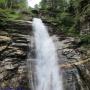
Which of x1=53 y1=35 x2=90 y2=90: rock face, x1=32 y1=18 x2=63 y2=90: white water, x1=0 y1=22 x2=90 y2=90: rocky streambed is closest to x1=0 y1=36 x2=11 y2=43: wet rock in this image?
x1=0 y1=22 x2=90 y2=90: rocky streambed

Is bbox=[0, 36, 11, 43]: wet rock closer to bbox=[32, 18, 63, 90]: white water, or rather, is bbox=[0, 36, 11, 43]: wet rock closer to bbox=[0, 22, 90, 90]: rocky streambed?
bbox=[0, 22, 90, 90]: rocky streambed

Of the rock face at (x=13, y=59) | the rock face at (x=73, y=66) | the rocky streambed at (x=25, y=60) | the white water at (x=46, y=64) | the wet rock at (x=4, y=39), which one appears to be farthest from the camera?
the wet rock at (x=4, y=39)

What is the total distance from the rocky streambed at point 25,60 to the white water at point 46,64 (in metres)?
0.45

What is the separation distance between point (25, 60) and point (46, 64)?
75.0 inches

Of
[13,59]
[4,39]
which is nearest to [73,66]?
[13,59]

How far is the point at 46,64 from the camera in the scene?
17.9 m

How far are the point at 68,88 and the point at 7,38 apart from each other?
21.3 ft

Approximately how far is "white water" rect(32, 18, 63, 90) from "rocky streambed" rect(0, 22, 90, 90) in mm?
451

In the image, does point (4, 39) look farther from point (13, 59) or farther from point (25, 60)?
point (25, 60)

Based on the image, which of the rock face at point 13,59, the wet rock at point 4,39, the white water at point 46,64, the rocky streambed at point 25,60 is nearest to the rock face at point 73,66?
the rocky streambed at point 25,60

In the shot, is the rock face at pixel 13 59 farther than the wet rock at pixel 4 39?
No

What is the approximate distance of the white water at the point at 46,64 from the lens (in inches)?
640

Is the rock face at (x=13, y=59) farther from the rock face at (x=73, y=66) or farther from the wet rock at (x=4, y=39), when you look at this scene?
the rock face at (x=73, y=66)

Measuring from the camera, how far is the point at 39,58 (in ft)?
59.6
